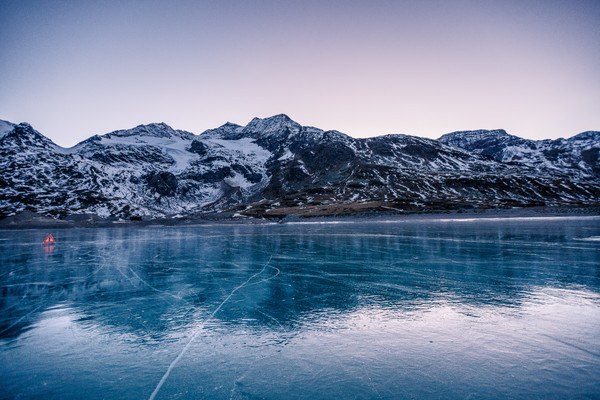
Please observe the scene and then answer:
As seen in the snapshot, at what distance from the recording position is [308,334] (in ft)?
29.9

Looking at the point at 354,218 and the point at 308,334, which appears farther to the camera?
the point at 354,218

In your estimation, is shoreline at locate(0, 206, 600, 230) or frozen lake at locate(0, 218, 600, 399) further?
shoreline at locate(0, 206, 600, 230)

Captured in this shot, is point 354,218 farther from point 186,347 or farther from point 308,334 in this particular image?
point 186,347

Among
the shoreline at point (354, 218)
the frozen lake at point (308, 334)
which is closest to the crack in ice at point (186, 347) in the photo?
the frozen lake at point (308, 334)

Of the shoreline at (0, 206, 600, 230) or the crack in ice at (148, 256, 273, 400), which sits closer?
the crack in ice at (148, 256, 273, 400)

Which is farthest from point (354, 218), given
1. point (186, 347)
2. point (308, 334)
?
point (186, 347)

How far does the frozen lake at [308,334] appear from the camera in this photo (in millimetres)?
6465

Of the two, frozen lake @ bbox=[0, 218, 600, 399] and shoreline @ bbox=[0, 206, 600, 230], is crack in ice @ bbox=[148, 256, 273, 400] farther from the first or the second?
shoreline @ bbox=[0, 206, 600, 230]

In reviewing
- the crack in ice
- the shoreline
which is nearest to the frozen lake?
the crack in ice

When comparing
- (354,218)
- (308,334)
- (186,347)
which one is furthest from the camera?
(354,218)

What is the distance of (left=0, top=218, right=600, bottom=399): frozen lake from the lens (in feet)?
21.2

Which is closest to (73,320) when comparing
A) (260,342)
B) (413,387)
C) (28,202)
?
(260,342)

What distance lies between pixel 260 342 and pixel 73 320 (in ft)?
22.1

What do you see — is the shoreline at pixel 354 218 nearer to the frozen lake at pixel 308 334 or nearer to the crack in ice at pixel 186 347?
the frozen lake at pixel 308 334
